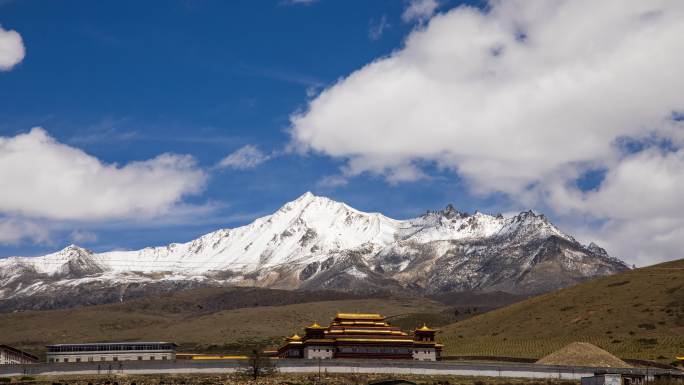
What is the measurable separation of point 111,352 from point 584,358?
74.0 metres

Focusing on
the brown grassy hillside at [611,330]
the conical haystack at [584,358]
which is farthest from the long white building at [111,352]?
the conical haystack at [584,358]

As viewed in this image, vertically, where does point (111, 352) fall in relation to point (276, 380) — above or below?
above

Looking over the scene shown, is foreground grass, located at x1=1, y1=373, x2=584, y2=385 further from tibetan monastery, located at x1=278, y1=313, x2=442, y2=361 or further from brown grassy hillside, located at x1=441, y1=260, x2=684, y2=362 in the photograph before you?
brown grassy hillside, located at x1=441, y1=260, x2=684, y2=362

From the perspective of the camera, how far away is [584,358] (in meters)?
140

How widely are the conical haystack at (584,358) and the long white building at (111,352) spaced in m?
61.2

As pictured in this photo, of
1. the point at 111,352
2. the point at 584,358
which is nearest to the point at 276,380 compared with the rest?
the point at 111,352

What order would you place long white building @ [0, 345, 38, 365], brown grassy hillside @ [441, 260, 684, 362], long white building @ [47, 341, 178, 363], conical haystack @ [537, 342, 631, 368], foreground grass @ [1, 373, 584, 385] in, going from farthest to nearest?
brown grassy hillside @ [441, 260, 684, 362], long white building @ [47, 341, 178, 363], long white building @ [0, 345, 38, 365], conical haystack @ [537, 342, 631, 368], foreground grass @ [1, 373, 584, 385]

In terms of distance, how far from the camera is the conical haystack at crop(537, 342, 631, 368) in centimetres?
13762

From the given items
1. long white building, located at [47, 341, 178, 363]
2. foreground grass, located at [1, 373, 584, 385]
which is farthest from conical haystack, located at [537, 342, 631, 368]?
long white building, located at [47, 341, 178, 363]

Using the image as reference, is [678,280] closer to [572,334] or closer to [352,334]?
[572,334]

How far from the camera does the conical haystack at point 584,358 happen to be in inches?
5418

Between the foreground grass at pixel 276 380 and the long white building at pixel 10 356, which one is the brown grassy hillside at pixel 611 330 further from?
the long white building at pixel 10 356

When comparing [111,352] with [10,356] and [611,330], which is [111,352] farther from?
[611,330]

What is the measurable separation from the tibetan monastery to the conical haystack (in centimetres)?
2021
